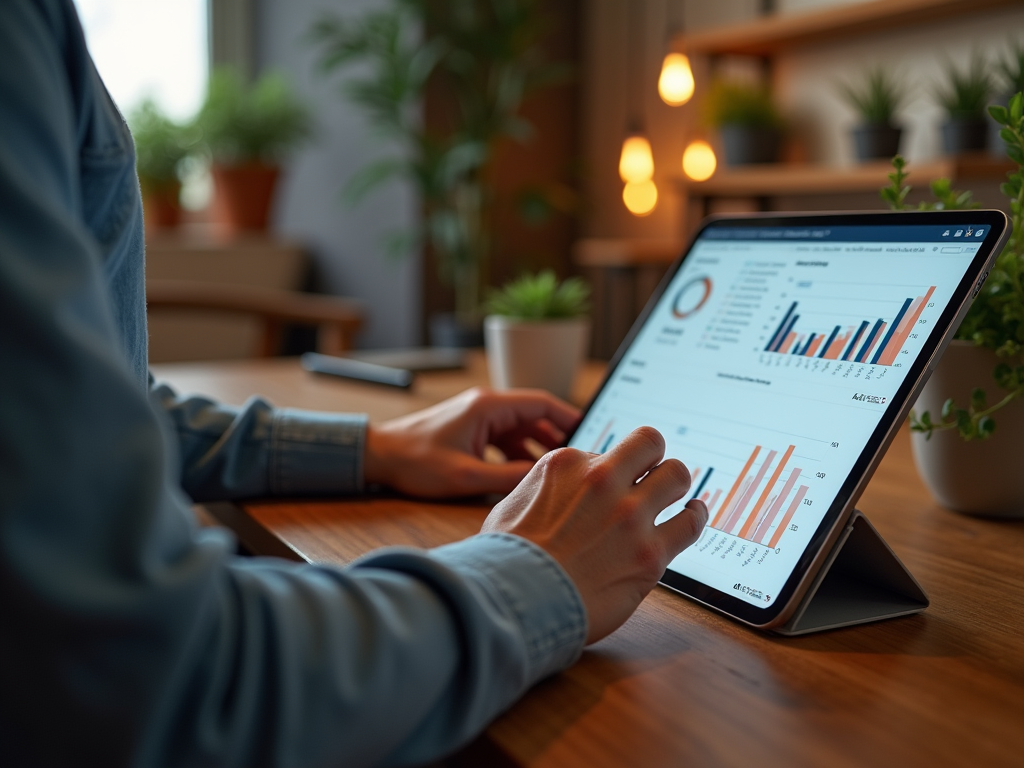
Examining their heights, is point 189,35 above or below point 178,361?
above

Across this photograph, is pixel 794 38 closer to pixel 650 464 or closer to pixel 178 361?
pixel 178 361

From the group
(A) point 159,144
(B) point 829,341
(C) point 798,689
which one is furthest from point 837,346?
(A) point 159,144

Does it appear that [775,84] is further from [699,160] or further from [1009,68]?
[1009,68]

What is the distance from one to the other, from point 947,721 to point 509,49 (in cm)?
299

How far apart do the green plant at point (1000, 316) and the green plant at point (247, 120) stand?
3.10m

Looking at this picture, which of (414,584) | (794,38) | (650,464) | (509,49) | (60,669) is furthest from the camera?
(509,49)

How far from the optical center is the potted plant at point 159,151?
10.9ft

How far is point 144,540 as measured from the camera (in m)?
0.33

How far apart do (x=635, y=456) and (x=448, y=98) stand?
3.12m

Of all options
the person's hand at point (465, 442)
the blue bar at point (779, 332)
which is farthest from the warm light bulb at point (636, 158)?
the blue bar at point (779, 332)

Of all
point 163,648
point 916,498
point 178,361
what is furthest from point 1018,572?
point 178,361

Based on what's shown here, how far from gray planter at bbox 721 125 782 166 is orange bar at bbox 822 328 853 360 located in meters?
2.32

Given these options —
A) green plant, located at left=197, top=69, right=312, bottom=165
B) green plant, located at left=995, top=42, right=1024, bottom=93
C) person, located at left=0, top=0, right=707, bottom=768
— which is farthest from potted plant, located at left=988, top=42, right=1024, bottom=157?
green plant, located at left=197, top=69, right=312, bottom=165

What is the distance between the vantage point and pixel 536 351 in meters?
1.21
